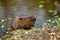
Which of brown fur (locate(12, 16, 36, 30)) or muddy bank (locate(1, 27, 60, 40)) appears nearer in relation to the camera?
muddy bank (locate(1, 27, 60, 40))

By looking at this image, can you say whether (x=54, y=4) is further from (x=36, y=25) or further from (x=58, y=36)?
(x=58, y=36)

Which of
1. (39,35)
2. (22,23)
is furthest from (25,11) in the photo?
(39,35)

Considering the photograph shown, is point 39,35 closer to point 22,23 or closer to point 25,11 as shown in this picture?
point 22,23

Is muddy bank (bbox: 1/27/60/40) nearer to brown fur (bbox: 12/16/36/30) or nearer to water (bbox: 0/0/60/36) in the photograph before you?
brown fur (bbox: 12/16/36/30)

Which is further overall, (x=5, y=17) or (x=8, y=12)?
(x=8, y=12)

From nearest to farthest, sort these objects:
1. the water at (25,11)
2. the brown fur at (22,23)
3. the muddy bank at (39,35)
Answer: the muddy bank at (39,35) → the brown fur at (22,23) → the water at (25,11)

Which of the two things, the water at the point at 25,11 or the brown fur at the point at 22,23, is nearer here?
the brown fur at the point at 22,23

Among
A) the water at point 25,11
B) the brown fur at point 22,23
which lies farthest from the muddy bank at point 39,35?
the water at point 25,11

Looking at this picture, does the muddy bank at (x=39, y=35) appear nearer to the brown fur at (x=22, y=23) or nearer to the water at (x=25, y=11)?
the brown fur at (x=22, y=23)

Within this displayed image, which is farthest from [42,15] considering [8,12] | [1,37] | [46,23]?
[1,37]

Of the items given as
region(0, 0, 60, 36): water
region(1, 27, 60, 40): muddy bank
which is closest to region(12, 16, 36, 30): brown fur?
region(1, 27, 60, 40): muddy bank

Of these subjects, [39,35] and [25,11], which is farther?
[25,11]
